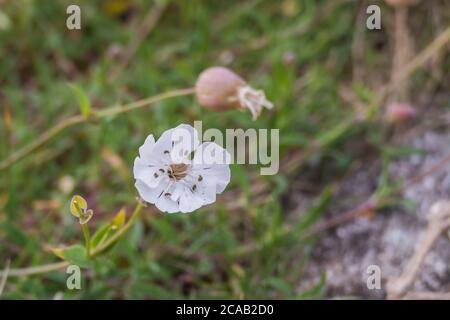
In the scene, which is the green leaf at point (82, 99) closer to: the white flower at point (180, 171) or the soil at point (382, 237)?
the white flower at point (180, 171)

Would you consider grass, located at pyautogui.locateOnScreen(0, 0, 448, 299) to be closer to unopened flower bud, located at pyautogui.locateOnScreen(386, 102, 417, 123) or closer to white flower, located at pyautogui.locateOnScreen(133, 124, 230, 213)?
unopened flower bud, located at pyautogui.locateOnScreen(386, 102, 417, 123)

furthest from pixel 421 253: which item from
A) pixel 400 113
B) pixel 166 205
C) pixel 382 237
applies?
pixel 166 205

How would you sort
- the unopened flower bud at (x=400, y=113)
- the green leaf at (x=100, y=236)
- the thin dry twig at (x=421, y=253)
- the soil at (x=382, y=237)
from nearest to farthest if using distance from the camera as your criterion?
the green leaf at (x=100, y=236)
the thin dry twig at (x=421, y=253)
the soil at (x=382, y=237)
the unopened flower bud at (x=400, y=113)

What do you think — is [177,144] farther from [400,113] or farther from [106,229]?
[400,113]

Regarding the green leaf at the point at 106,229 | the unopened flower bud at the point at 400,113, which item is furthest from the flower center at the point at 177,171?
the unopened flower bud at the point at 400,113

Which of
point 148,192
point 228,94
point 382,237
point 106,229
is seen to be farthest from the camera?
point 382,237

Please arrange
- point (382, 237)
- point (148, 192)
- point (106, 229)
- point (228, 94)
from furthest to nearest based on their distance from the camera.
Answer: point (382, 237) → point (228, 94) → point (106, 229) → point (148, 192)

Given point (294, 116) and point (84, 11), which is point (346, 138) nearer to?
point (294, 116)
